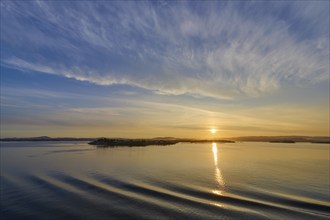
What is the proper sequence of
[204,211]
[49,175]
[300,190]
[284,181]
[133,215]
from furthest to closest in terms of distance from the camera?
[49,175] < [284,181] < [300,190] < [204,211] < [133,215]

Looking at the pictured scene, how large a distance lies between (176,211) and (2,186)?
20.1 m

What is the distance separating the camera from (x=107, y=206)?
17.7 meters

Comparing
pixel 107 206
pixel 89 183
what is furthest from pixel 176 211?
pixel 89 183

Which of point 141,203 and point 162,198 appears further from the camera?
point 162,198

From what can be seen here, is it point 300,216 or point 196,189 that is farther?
point 196,189

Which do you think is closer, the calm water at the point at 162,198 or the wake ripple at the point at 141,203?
the wake ripple at the point at 141,203

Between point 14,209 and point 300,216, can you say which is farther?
point 14,209

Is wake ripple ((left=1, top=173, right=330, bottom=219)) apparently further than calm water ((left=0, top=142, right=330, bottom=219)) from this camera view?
No

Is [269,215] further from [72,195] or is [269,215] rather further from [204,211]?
[72,195]

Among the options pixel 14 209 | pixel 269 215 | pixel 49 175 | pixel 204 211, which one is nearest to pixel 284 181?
pixel 269 215

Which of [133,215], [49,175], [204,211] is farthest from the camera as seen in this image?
[49,175]

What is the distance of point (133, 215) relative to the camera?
15.7m

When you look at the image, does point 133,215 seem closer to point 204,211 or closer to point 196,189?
point 204,211

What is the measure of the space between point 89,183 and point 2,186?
29.6ft
